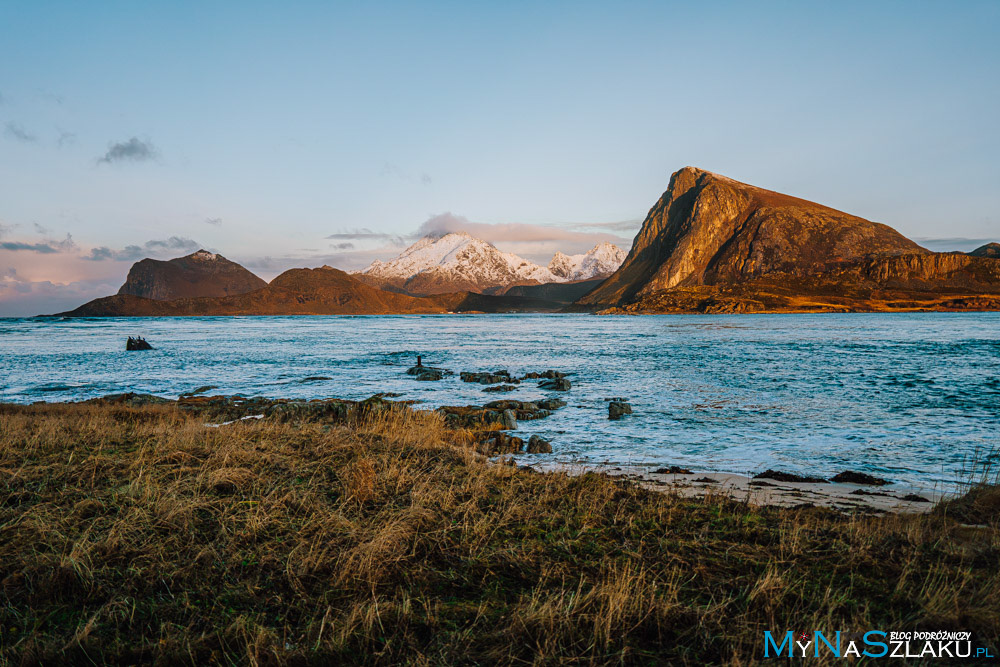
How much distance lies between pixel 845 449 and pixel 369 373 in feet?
90.4

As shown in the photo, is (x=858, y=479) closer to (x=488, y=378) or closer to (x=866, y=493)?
(x=866, y=493)

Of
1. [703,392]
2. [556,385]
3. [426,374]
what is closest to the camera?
[703,392]

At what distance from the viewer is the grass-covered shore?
3.93 meters

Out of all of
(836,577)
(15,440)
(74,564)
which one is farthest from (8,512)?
(836,577)

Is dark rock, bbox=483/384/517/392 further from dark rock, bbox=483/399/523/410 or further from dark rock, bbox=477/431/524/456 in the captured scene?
dark rock, bbox=477/431/524/456

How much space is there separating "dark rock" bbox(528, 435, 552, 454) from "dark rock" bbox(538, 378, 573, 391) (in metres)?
11.1

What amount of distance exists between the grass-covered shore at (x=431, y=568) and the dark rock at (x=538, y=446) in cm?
452

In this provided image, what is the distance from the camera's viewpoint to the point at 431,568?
5191 millimetres

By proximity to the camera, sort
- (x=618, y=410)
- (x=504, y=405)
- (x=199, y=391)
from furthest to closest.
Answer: (x=199, y=391), (x=504, y=405), (x=618, y=410)

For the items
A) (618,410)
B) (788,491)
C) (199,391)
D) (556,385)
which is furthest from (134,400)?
(788,491)

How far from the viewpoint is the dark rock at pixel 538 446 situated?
1302cm

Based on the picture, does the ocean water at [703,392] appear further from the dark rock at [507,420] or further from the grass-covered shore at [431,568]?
the grass-covered shore at [431,568]

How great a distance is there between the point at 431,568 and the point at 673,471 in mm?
7406

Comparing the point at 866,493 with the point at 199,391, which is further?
the point at 199,391
